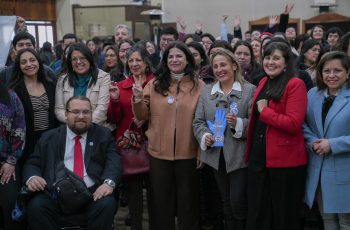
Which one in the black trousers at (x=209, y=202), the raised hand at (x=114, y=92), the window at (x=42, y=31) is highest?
the window at (x=42, y=31)

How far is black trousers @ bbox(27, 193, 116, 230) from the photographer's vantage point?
3857 mm

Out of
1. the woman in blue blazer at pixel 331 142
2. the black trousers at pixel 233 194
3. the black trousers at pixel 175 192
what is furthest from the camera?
the black trousers at pixel 175 192

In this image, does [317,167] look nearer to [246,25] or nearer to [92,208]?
[92,208]

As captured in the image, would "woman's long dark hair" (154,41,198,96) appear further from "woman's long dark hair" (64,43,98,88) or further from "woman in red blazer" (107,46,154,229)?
"woman's long dark hair" (64,43,98,88)

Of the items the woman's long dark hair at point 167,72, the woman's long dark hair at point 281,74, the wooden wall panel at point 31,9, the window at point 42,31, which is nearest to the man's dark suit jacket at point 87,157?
the woman's long dark hair at point 167,72

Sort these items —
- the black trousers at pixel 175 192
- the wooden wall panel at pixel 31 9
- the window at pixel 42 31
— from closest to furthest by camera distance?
the black trousers at pixel 175 192 → the wooden wall panel at pixel 31 9 → the window at pixel 42 31

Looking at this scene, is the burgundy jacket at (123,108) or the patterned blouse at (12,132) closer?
the patterned blouse at (12,132)

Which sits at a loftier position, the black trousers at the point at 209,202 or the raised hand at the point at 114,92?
the raised hand at the point at 114,92

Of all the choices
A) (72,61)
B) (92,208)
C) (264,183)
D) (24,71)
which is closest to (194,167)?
(264,183)

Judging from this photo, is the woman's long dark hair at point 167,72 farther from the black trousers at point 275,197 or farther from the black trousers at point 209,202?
the black trousers at point 275,197

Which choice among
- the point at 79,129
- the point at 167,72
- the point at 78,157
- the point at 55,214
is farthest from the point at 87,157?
the point at 167,72

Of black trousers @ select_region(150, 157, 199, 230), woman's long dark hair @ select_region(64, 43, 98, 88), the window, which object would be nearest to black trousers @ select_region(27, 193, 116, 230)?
black trousers @ select_region(150, 157, 199, 230)

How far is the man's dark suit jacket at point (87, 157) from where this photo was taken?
13.5ft

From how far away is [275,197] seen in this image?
379 cm
